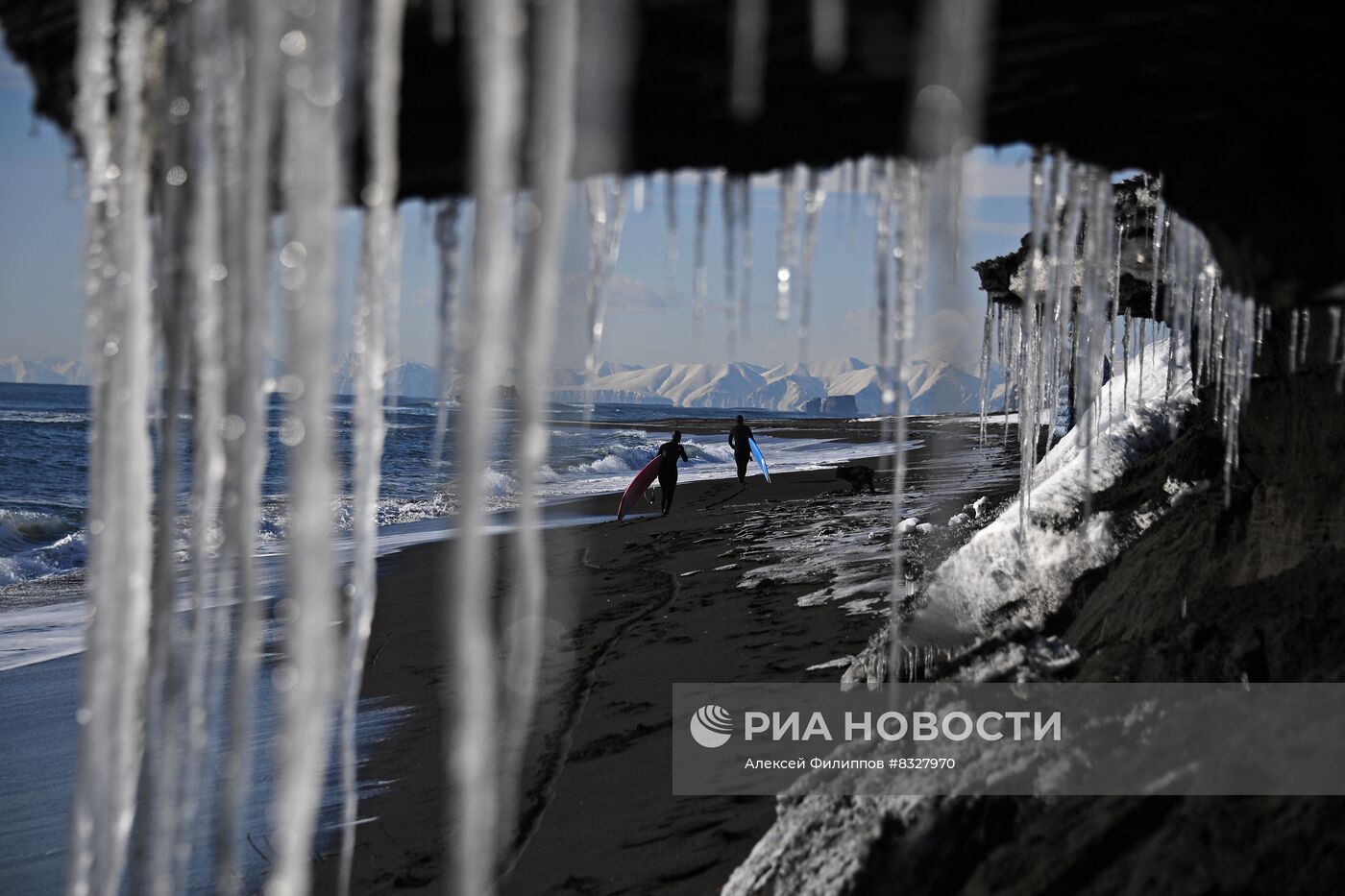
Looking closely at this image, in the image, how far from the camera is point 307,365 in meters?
1.65

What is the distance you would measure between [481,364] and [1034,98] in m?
1.34

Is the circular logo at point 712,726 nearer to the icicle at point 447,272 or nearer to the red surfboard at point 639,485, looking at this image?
the icicle at point 447,272

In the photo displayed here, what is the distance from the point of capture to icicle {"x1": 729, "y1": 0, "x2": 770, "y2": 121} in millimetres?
1694

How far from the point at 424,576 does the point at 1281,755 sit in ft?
35.0

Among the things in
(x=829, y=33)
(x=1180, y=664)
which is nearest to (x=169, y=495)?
(x=829, y=33)

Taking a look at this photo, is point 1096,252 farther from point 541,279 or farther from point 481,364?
point 481,364

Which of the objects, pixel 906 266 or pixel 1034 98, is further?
pixel 906 266

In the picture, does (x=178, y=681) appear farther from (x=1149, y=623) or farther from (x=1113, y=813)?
(x=1149, y=623)

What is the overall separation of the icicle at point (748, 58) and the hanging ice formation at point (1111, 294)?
1004 millimetres

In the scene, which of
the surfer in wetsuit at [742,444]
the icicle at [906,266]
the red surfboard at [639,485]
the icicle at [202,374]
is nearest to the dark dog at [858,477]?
the surfer in wetsuit at [742,444]

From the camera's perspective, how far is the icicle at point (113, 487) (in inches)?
73.5

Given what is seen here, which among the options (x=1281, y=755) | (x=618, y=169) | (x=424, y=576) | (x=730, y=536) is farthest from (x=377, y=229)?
(x=730, y=536)

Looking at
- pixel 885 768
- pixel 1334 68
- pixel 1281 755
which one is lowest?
pixel 885 768

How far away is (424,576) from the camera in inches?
474
